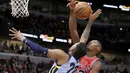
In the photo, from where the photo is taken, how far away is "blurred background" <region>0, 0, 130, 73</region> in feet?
61.6

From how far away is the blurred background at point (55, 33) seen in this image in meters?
18.8

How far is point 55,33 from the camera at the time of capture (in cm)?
2073

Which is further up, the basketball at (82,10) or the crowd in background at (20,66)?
the basketball at (82,10)

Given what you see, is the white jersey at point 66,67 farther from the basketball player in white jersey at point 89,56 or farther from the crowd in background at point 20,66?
the crowd in background at point 20,66

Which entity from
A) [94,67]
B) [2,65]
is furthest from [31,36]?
[94,67]

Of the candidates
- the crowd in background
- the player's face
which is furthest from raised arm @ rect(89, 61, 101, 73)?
the crowd in background

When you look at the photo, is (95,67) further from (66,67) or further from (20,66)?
(20,66)

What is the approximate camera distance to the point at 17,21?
1973cm

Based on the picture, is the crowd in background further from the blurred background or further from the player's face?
the player's face

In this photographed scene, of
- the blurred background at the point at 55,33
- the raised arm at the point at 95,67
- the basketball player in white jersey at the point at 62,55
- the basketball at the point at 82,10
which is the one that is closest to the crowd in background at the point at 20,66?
the blurred background at the point at 55,33

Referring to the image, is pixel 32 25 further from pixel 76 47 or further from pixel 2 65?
pixel 76 47

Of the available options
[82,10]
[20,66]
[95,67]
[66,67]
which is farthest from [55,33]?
[66,67]

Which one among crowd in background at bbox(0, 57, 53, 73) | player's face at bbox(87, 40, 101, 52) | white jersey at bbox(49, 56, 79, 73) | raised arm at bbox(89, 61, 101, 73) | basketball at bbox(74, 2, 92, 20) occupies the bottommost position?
crowd in background at bbox(0, 57, 53, 73)

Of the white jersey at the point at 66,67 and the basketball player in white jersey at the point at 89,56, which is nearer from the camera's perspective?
the white jersey at the point at 66,67
